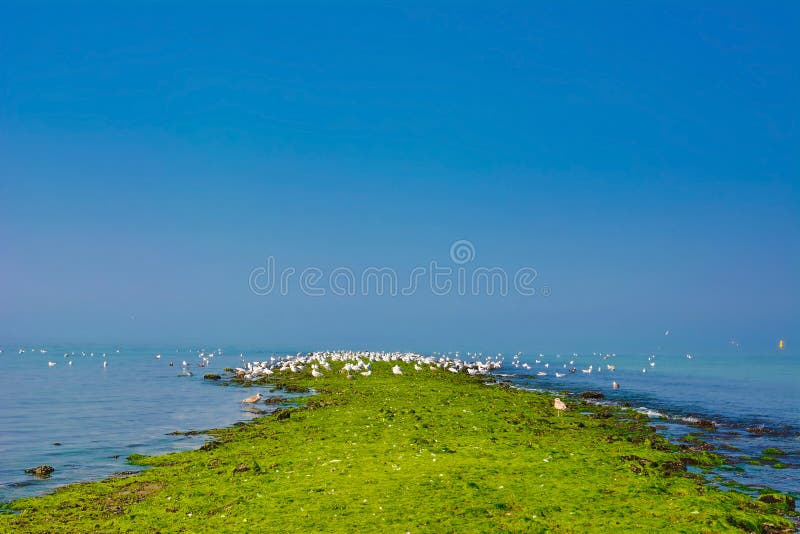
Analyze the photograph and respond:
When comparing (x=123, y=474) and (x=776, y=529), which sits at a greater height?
(x=776, y=529)

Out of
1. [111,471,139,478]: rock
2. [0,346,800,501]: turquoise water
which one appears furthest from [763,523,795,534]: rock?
[111,471,139,478]: rock

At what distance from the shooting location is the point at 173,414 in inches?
1364

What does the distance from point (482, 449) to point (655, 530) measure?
27.5 feet

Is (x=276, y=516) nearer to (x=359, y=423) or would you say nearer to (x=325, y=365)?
(x=359, y=423)

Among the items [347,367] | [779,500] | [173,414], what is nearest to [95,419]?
[173,414]

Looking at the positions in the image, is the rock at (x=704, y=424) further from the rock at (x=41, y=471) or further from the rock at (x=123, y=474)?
the rock at (x=41, y=471)


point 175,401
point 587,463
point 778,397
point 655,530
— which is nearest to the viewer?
point 655,530

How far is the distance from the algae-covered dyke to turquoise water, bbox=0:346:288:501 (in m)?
2.21

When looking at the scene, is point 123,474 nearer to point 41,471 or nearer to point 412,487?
point 41,471

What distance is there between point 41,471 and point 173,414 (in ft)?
48.7

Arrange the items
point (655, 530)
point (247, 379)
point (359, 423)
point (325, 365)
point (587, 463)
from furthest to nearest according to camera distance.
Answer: point (325, 365), point (247, 379), point (359, 423), point (587, 463), point (655, 530)

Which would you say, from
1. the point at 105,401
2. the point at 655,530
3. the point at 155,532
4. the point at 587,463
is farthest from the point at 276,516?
the point at 105,401

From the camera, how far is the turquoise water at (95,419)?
21219 millimetres

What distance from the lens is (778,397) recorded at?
46.9 m
